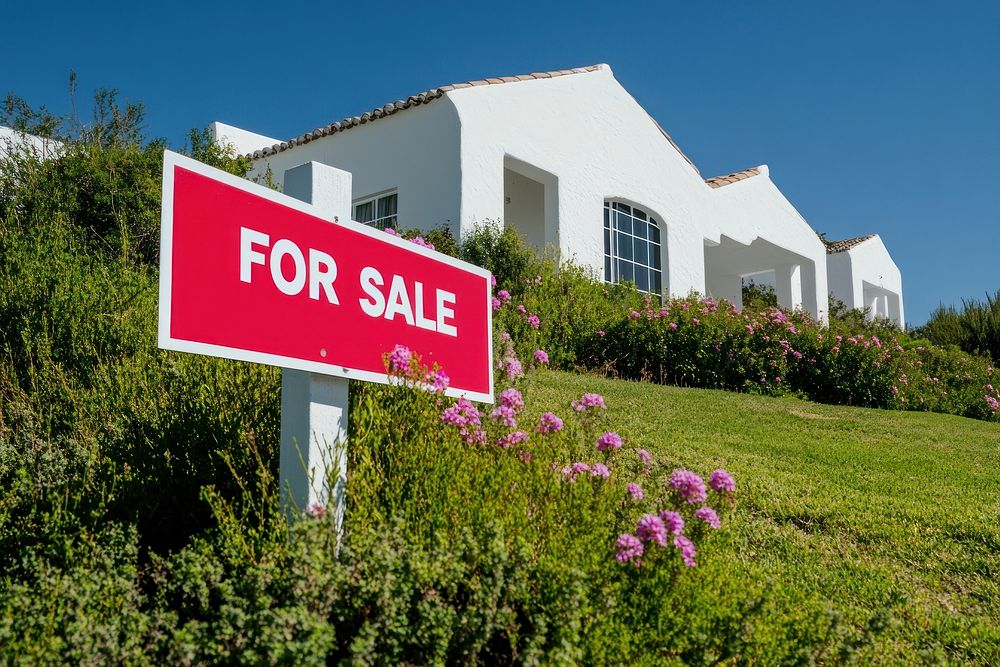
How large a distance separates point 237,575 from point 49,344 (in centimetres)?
280

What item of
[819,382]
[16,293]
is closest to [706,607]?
[16,293]

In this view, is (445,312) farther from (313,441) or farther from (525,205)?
(525,205)

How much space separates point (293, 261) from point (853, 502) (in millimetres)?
4002

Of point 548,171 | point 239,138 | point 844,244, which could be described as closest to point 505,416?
point 548,171

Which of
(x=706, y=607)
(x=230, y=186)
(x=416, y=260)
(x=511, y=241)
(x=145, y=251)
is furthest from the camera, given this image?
(x=511, y=241)

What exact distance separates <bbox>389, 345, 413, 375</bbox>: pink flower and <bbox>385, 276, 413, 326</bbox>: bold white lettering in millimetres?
158

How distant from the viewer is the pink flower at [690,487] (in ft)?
10.2

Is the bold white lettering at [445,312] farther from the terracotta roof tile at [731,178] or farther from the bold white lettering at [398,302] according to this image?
the terracotta roof tile at [731,178]

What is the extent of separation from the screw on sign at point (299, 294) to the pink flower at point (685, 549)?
1.19 meters

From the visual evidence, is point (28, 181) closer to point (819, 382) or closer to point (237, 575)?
point (237, 575)

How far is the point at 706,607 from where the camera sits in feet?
8.86

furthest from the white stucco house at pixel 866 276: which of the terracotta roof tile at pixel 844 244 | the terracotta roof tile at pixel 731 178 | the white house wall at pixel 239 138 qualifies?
the white house wall at pixel 239 138

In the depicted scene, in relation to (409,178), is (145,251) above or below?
below

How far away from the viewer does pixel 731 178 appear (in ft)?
58.7
